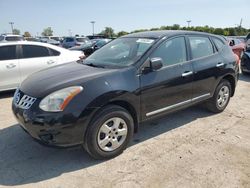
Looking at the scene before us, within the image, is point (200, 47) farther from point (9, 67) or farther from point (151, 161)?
point (9, 67)

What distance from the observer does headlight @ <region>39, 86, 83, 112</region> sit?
2969 millimetres

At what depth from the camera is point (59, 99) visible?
3.01m

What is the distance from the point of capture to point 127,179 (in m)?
2.95

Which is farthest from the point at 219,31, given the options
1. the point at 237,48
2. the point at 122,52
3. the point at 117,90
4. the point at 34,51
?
the point at 117,90

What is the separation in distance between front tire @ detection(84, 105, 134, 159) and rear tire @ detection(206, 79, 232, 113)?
2.25 meters

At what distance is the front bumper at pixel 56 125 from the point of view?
9.63 ft

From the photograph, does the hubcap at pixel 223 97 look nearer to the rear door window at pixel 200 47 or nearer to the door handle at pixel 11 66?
the rear door window at pixel 200 47

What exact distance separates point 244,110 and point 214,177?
9.49 ft

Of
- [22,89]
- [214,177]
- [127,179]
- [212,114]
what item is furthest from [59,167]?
[212,114]

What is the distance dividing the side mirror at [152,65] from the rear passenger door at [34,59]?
4013 millimetres

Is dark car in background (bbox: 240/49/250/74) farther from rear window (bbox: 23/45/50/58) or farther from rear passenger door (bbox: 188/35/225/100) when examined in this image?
rear window (bbox: 23/45/50/58)

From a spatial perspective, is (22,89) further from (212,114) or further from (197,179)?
(212,114)

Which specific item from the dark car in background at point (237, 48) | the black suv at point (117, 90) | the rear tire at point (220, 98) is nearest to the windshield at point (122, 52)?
the black suv at point (117, 90)

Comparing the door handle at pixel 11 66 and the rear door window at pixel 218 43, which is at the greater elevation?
the rear door window at pixel 218 43
